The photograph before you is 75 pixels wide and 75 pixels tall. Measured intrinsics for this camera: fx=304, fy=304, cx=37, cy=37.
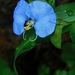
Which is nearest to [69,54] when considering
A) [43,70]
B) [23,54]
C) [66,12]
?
[43,70]

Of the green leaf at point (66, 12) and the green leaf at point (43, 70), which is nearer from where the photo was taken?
the green leaf at point (66, 12)

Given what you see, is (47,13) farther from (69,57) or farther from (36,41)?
(69,57)

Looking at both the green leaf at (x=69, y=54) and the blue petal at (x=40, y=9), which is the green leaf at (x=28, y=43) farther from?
the green leaf at (x=69, y=54)

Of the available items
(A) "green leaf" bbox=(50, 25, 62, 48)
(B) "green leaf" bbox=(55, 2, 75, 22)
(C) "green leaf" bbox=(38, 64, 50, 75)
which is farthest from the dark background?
(A) "green leaf" bbox=(50, 25, 62, 48)

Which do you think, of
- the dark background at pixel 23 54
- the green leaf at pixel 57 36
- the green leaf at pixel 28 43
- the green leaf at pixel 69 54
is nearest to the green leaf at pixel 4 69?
the dark background at pixel 23 54

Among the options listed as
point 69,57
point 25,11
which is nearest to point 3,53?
point 69,57

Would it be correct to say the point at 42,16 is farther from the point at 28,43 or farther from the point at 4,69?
the point at 4,69

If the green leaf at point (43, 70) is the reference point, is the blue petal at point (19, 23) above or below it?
above
